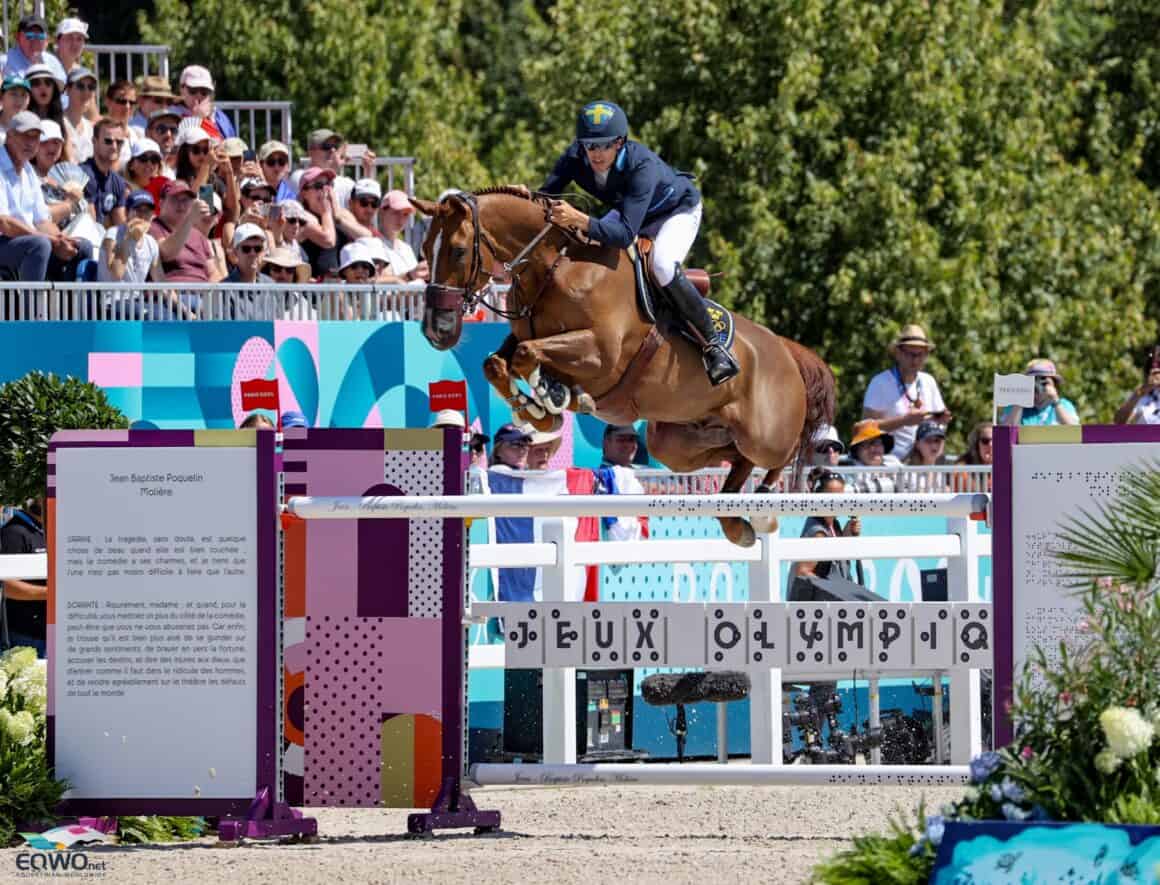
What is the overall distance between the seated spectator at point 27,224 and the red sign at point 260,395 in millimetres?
2102

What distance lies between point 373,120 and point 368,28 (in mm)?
1011

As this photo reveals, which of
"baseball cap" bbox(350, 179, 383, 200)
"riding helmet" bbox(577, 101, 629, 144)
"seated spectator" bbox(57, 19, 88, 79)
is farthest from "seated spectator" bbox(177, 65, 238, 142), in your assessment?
"riding helmet" bbox(577, 101, 629, 144)

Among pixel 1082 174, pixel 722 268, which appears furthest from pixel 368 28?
pixel 1082 174

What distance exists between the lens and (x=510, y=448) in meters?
10.4

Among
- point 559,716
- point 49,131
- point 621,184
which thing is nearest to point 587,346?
point 621,184

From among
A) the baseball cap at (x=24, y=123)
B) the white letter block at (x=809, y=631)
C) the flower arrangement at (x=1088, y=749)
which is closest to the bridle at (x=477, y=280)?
Answer: the white letter block at (x=809, y=631)

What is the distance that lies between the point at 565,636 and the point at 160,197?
223 inches

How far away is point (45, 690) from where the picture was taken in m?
7.39

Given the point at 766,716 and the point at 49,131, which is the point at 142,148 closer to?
the point at 49,131

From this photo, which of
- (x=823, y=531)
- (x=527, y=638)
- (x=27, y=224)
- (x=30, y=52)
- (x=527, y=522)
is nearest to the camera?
(x=527, y=638)

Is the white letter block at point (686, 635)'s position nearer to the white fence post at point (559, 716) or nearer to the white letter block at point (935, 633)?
the white letter block at point (935, 633)

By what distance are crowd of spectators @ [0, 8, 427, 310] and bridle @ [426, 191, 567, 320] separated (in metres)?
2.99

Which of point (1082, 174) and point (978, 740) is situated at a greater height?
point (1082, 174)

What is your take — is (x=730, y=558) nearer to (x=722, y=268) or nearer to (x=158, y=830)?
(x=158, y=830)
